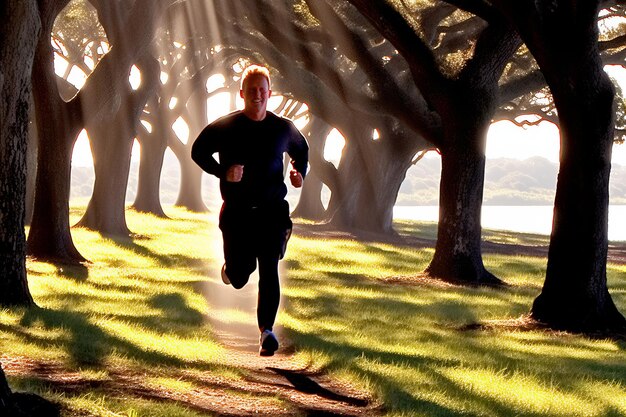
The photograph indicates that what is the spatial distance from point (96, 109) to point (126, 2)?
5332mm

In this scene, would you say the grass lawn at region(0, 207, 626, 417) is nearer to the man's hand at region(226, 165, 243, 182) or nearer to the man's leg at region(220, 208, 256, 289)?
the man's leg at region(220, 208, 256, 289)

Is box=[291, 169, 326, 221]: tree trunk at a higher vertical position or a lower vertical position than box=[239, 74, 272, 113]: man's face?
lower

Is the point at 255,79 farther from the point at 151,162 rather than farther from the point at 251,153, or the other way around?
the point at 151,162

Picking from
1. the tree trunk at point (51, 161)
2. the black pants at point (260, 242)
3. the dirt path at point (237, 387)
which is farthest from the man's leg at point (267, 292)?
the tree trunk at point (51, 161)

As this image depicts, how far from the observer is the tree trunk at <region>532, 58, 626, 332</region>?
11.7m

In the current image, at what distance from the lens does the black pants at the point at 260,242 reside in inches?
302

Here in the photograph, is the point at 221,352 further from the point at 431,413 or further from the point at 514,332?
the point at 514,332

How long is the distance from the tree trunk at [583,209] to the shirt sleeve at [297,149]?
501 centimetres

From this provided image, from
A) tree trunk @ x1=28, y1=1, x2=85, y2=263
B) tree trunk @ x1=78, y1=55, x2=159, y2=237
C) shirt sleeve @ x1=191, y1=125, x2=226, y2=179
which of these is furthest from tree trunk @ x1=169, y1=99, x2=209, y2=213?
shirt sleeve @ x1=191, y1=125, x2=226, y2=179

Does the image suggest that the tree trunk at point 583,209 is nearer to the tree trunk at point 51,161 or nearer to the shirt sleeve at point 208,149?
the shirt sleeve at point 208,149

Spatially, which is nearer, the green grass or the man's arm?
the green grass

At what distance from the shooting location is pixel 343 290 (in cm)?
1536

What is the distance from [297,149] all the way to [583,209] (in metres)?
5.22

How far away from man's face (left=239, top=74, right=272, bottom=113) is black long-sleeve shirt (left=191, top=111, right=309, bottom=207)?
0.12 meters
